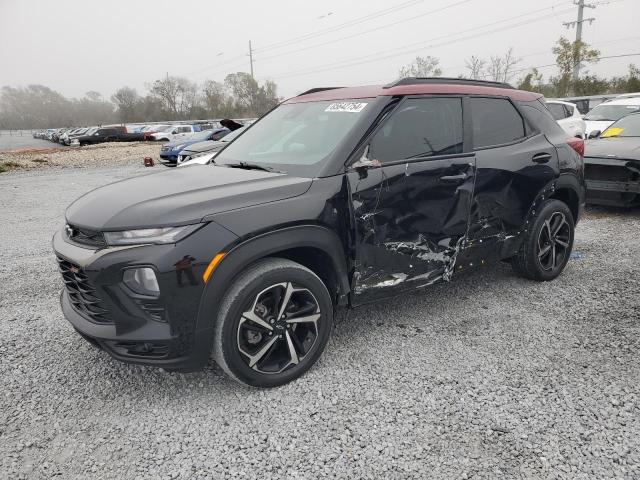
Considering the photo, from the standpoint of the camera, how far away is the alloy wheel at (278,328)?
2.65 metres

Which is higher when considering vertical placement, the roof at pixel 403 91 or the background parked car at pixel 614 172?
the roof at pixel 403 91

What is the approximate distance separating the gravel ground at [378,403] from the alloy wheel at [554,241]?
379 mm

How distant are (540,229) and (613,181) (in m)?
3.63

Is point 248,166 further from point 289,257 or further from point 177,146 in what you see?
point 177,146

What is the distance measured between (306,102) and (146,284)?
6.80 ft

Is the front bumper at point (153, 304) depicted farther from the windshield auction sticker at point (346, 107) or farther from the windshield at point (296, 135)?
the windshield auction sticker at point (346, 107)

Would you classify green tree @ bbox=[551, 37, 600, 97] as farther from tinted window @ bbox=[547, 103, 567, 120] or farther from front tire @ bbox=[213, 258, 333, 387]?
front tire @ bbox=[213, 258, 333, 387]

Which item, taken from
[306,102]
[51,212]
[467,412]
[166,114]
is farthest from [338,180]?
[166,114]

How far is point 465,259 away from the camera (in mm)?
3543

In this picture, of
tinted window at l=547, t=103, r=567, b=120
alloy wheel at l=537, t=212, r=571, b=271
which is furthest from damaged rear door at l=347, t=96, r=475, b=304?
tinted window at l=547, t=103, r=567, b=120

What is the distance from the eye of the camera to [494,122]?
3779mm

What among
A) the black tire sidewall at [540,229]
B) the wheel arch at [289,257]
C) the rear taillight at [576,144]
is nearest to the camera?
the wheel arch at [289,257]

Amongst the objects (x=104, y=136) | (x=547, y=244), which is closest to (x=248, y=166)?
(x=547, y=244)

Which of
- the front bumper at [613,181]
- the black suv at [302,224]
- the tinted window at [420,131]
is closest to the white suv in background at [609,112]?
the front bumper at [613,181]
